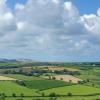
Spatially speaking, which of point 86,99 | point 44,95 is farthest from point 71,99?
point 44,95

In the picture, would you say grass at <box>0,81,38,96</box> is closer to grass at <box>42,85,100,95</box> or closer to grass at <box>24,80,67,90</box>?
grass at <box>24,80,67,90</box>

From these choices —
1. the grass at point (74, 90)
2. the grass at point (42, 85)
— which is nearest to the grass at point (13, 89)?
the grass at point (42, 85)

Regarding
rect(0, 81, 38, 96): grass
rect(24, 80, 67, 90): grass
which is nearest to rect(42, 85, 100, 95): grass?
rect(24, 80, 67, 90): grass

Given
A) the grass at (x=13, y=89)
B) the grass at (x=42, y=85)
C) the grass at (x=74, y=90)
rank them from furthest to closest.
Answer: the grass at (x=42, y=85), the grass at (x=74, y=90), the grass at (x=13, y=89)

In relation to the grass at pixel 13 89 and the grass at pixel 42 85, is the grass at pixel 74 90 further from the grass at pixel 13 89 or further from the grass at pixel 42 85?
the grass at pixel 13 89

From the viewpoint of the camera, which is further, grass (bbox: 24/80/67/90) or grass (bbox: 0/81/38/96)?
grass (bbox: 24/80/67/90)

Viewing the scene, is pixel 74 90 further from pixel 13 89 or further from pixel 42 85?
pixel 13 89

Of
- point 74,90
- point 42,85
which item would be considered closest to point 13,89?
point 42,85

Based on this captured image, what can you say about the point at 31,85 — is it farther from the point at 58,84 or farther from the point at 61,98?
the point at 61,98
